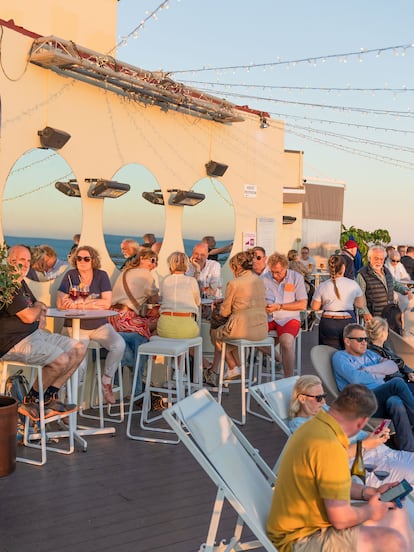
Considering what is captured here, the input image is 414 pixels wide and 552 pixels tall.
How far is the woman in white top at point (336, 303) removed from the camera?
21.8 ft

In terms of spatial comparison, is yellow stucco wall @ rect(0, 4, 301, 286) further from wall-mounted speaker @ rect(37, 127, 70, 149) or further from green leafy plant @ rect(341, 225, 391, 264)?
green leafy plant @ rect(341, 225, 391, 264)

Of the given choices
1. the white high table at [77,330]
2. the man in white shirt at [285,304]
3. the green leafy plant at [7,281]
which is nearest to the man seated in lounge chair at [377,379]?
the man in white shirt at [285,304]

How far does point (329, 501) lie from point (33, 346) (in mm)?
3001

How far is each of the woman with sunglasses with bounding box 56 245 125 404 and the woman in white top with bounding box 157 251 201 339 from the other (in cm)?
44

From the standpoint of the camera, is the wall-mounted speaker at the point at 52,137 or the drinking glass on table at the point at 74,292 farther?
the wall-mounted speaker at the point at 52,137

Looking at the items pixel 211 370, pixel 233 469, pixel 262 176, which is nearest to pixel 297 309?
pixel 211 370

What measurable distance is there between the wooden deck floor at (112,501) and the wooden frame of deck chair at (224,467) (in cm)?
60

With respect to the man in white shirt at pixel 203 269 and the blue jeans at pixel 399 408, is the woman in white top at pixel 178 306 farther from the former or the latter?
the blue jeans at pixel 399 408

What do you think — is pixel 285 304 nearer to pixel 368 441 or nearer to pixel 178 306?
pixel 178 306

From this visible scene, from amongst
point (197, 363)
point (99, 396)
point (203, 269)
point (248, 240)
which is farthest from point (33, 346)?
point (248, 240)

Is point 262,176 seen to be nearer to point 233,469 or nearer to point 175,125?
point 175,125

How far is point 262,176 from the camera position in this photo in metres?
9.60

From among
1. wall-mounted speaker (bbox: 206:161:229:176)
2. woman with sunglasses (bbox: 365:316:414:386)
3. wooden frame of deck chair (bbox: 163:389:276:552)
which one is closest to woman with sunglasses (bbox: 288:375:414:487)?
wooden frame of deck chair (bbox: 163:389:276:552)

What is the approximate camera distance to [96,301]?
594 cm
